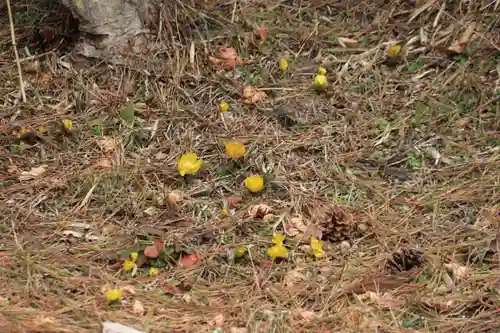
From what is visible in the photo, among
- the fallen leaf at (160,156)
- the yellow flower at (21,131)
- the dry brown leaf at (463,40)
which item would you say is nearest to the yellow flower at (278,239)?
the fallen leaf at (160,156)

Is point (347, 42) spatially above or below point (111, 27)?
below

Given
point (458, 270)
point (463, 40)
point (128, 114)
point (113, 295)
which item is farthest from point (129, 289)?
point (463, 40)

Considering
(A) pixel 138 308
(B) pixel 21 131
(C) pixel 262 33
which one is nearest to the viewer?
(A) pixel 138 308

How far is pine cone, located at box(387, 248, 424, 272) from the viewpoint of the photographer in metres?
2.19

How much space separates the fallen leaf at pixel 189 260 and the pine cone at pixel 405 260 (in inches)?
27.6

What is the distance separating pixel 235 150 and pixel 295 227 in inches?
17.3

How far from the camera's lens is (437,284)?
2.14m

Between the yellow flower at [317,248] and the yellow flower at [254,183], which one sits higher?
the yellow flower at [254,183]

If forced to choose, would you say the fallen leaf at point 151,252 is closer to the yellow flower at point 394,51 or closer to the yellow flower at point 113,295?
the yellow flower at point 113,295

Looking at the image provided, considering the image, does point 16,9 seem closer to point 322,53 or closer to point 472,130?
point 322,53

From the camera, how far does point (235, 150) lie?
2.61 m

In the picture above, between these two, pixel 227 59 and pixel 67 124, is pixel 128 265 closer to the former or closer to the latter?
pixel 67 124

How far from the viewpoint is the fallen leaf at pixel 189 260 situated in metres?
2.27

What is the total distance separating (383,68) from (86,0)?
152 cm
